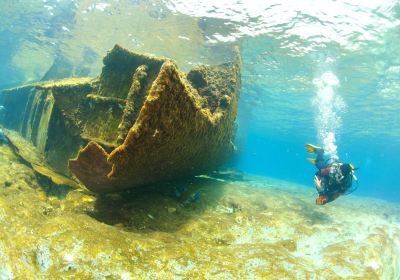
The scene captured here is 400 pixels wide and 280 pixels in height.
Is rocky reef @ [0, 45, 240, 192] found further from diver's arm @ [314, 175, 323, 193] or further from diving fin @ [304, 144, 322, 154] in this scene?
diving fin @ [304, 144, 322, 154]

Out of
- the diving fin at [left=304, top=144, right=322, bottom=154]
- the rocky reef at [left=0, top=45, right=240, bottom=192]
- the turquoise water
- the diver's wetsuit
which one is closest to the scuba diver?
the diver's wetsuit

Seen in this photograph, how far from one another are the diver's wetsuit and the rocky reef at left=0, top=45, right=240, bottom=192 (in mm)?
2899

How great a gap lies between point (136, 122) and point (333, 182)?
5.40 meters

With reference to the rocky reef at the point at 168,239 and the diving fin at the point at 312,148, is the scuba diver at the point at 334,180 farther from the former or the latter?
the diving fin at the point at 312,148

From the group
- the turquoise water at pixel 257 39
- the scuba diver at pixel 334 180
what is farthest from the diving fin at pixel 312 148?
the turquoise water at pixel 257 39

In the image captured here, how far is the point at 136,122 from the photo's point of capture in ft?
13.0

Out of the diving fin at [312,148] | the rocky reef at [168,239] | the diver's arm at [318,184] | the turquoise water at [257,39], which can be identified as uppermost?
the turquoise water at [257,39]

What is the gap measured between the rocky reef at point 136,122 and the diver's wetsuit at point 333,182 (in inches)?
114

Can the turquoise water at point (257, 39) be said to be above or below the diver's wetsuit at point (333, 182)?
above

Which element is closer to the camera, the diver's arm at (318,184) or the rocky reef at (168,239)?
the rocky reef at (168,239)

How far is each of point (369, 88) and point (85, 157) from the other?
84.8 feet

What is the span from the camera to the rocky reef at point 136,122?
4.07 m

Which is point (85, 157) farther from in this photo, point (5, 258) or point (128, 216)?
point (5, 258)

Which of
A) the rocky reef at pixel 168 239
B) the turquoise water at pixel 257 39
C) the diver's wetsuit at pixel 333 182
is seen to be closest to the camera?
the rocky reef at pixel 168 239
